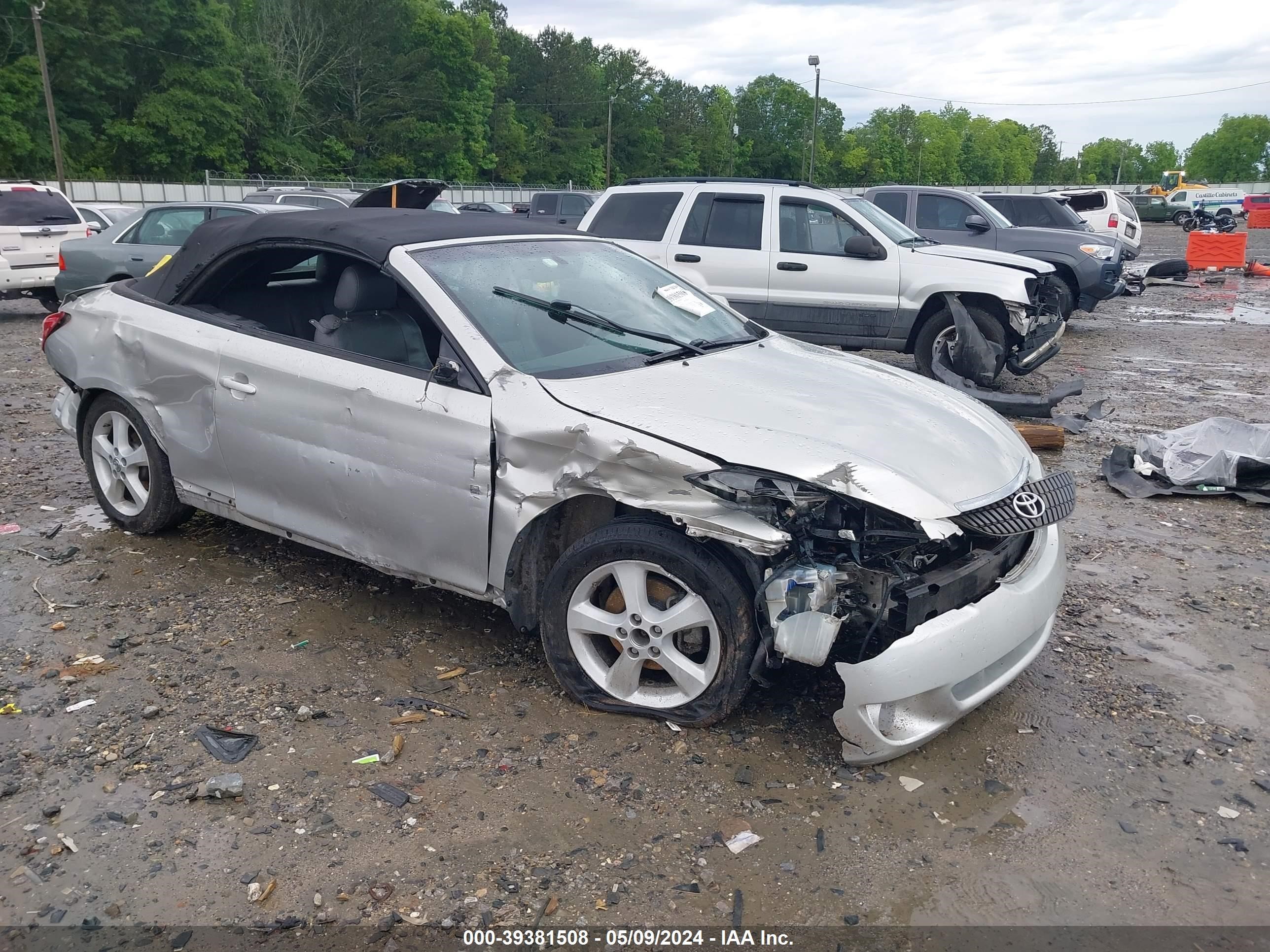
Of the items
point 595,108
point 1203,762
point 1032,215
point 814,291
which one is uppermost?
point 595,108

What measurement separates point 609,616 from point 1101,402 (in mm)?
7126

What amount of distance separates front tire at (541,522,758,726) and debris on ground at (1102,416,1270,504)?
4217 mm

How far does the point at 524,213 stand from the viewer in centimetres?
2903

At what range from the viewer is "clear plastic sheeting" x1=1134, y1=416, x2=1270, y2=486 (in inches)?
249

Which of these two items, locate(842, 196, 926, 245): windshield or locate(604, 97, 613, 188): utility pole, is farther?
locate(604, 97, 613, 188): utility pole

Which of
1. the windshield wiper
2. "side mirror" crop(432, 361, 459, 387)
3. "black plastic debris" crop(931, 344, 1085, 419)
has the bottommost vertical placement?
"black plastic debris" crop(931, 344, 1085, 419)

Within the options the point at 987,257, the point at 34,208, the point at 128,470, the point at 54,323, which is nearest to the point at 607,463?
the point at 128,470

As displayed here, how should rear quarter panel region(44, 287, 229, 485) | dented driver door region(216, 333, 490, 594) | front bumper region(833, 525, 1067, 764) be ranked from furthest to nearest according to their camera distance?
rear quarter panel region(44, 287, 229, 485), dented driver door region(216, 333, 490, 594), front bumper region(833, 525, 1067, 764)

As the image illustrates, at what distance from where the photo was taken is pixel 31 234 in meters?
13.5

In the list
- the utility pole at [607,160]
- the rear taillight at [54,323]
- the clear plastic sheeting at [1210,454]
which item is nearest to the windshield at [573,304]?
the rear taillight at [54,323]

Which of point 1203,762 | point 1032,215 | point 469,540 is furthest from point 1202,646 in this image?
point 1032,215

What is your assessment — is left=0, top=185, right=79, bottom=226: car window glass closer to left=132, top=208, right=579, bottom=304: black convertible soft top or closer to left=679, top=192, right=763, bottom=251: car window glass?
left=679, top=192, right=763, bottom=251: car window glass

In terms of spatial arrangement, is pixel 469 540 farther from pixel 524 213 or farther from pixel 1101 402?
pixel 524 213

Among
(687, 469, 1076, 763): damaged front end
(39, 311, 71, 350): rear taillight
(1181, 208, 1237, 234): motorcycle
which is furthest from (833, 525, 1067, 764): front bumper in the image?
(1181, 208, 1237, 234): motorcycle
